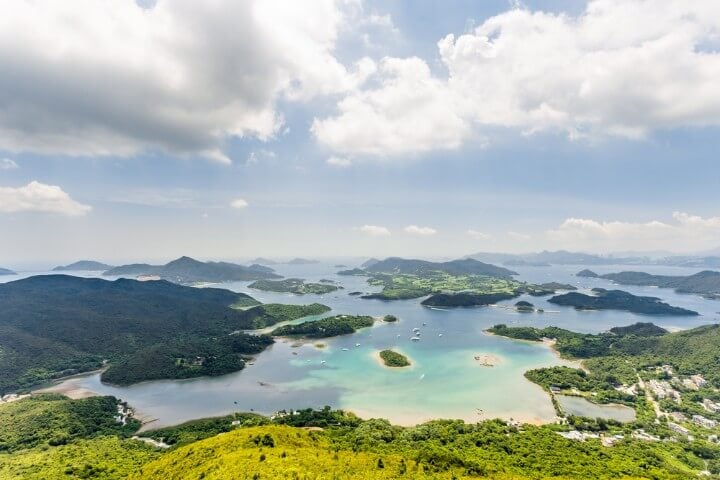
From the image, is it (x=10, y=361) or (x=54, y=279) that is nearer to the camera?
(x=10, y=361)

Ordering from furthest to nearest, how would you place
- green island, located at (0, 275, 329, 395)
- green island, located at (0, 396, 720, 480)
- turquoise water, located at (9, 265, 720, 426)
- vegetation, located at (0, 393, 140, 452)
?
green island, located at (0, 275, 329, 395)
turquoise water, located at (9, 265, 720, 426)
vegetation, located at (0, 393, 140, 452)
green island, located at (0, 396, 720, 480)

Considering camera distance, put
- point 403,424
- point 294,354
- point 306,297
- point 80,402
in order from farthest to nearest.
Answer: point 306,297 < point 294,354 < point 80,402 < point 403,424

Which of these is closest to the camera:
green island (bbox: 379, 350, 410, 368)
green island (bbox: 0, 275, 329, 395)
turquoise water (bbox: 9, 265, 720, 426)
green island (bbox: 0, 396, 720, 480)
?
green island (bbox: 0, 396, 720, 480)

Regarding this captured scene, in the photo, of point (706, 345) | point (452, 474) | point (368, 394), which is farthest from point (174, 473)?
point (706, 345)

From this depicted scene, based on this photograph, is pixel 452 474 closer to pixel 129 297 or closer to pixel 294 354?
pixel 294 354

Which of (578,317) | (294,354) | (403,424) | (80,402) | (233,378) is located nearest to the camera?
(403,424)

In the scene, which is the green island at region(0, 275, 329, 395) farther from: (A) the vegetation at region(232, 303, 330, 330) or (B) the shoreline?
(B) the shoreline

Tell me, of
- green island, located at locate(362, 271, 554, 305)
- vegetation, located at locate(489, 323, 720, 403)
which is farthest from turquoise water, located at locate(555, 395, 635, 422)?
green island, located at locate(362, 271, 554, 305)

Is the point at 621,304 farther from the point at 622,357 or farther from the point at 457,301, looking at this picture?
the point at 622,357
